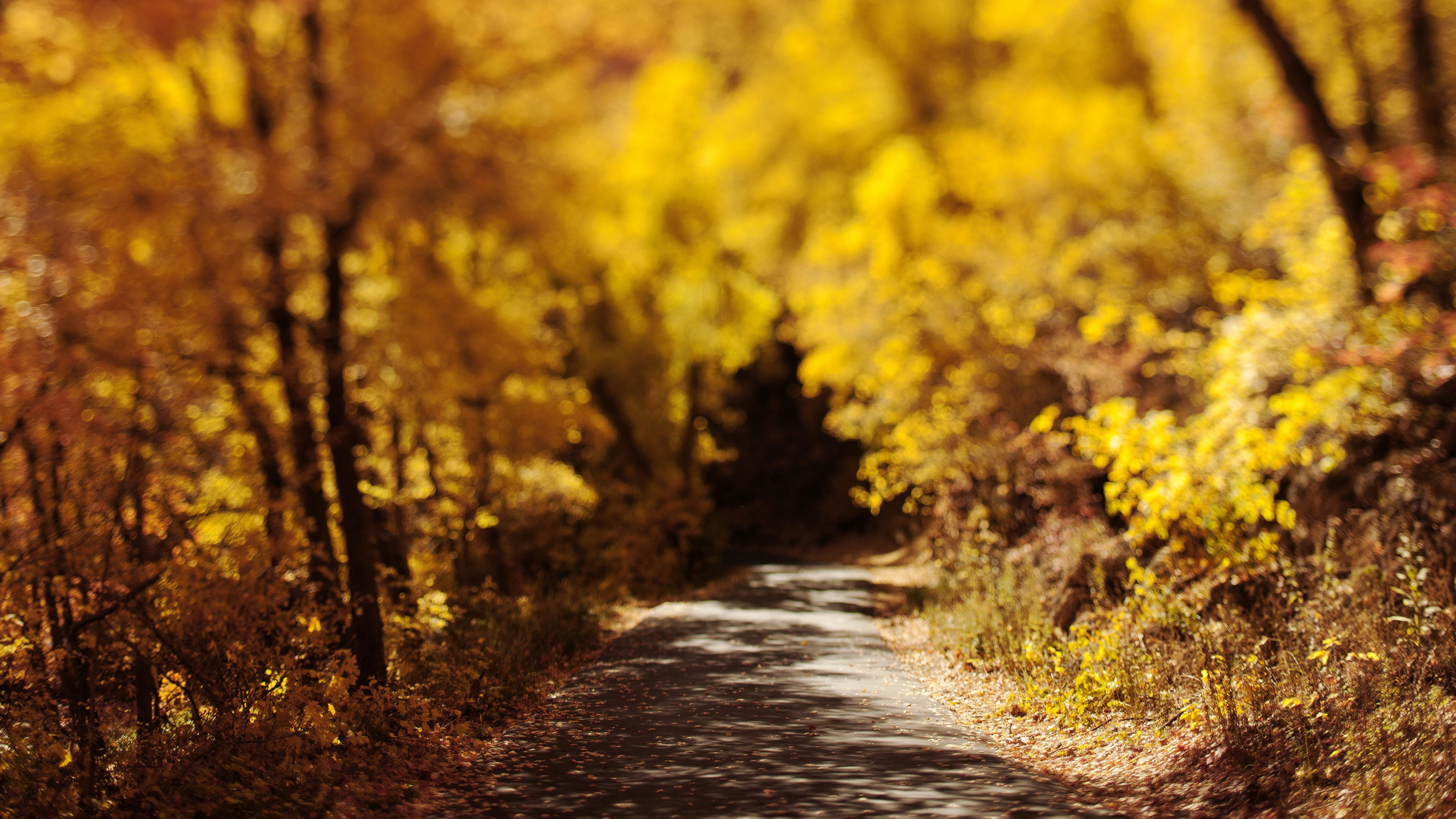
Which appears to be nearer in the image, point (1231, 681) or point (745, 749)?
point (1231, 681)

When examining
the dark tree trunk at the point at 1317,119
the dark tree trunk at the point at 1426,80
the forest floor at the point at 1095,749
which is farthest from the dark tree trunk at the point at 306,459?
the dark tree trunk at the point at 1426,80

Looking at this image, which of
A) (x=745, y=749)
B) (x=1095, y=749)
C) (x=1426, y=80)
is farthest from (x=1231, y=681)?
(x=1426, y=80)

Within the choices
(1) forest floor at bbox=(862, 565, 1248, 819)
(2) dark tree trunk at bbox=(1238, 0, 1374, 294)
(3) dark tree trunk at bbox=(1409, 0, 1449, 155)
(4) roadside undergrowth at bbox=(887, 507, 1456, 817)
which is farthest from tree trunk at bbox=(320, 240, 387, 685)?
(3) dark tree trunk at bbox=(1409, 0, 1449, 155)

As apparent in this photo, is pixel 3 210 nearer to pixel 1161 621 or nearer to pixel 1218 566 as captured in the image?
pixel 1161 621

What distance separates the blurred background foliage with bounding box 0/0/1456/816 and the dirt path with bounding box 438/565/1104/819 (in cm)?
92

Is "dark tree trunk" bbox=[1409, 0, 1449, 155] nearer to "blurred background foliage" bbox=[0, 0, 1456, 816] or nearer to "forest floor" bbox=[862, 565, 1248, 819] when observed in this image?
"blurred background foliage" bbox=[0, 0, 1456, 816]

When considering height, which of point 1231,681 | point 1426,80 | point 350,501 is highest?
point 1426,80

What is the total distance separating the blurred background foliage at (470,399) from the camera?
619cm

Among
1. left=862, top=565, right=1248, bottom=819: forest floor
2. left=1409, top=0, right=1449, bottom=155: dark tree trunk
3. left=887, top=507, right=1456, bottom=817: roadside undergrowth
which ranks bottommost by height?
left=862, top=565, right=1248, bottom=819: forest floor

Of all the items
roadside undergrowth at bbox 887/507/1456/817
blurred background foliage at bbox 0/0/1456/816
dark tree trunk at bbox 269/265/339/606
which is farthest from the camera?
dark tree trunk at bbox 269/265/339/606

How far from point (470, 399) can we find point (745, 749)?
29.7 ft

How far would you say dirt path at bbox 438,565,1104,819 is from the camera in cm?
638

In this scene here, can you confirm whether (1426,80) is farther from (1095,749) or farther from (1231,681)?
(1095,749)

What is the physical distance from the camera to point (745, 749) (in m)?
7.87
